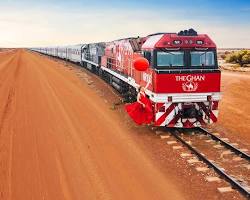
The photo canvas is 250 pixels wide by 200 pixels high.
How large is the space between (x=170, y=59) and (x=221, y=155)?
408cm

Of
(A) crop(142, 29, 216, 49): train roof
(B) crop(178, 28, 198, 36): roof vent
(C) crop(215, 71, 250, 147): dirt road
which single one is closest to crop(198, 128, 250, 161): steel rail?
(C) crop(215, 71, 250, 147): dirt road

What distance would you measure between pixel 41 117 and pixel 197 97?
6753 millimetres

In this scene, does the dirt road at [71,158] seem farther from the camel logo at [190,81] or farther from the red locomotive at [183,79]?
the camel logo at [190,81]

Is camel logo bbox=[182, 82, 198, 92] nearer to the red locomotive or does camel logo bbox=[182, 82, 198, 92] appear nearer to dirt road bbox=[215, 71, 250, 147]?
the red locomotive

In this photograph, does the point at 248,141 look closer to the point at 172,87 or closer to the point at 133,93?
the point at 172,87

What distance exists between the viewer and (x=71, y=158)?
1108cm

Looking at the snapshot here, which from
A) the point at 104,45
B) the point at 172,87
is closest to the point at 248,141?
the point at 172,87

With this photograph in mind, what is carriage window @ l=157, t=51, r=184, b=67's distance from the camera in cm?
1367

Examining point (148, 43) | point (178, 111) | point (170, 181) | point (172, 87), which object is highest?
point (148, 43)

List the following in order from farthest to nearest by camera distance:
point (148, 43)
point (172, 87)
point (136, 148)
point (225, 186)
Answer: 1. point (148, 43)
2. point (172, 87)
3. point (136, 148)
4. point (225, 186)

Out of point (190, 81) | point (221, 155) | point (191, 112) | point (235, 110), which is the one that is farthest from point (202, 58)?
point (235, 110)

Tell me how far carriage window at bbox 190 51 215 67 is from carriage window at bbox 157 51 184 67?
430 mm

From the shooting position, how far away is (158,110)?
13.6 meters

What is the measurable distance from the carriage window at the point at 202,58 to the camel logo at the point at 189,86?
737 millimetres
